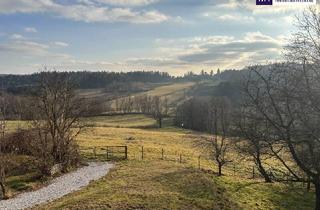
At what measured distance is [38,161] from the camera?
4084 cm

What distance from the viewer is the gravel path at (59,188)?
1197 inches

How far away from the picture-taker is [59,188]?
35.0 m

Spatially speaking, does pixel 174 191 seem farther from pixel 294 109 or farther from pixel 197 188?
pixel 294 109

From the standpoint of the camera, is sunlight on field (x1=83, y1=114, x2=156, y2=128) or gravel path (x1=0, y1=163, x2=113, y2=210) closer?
gravel path (x1=0, y1=163, x2=113, y2=210)

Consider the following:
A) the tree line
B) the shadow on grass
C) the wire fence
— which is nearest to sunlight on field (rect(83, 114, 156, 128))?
the wire fence

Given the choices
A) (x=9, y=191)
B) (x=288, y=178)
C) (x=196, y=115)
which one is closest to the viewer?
(x=288, y=178)

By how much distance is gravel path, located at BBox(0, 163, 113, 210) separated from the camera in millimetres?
30406

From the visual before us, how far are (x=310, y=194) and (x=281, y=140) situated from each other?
64.0 ft

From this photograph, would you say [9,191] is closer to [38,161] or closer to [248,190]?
[38,161]

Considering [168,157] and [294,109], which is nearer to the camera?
[294,109]

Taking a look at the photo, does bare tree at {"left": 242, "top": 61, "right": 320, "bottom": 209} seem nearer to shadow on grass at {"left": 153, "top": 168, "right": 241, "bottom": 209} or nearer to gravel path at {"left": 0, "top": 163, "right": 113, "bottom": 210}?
shadow on grass at {"left": 153, "top": 168, "right": 241, "bottom": 209}

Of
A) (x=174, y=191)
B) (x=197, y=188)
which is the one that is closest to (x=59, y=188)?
(x=174, y=191)

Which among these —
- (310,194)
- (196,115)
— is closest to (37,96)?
(310,194)

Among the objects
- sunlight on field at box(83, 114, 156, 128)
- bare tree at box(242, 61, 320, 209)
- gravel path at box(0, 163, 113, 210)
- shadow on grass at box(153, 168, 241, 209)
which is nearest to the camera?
bare tree at box(242, 61, 320, 209)
